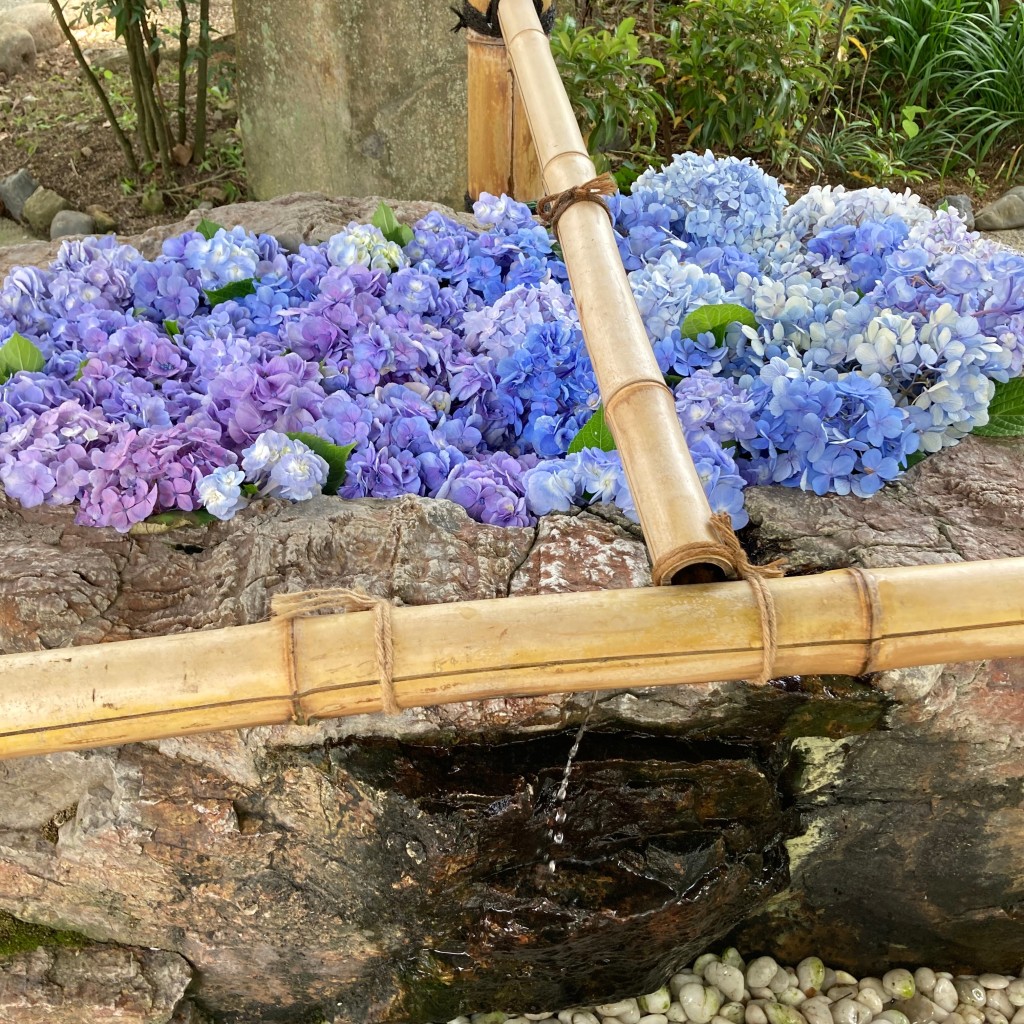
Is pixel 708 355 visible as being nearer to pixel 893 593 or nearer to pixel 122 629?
pixel 893 593

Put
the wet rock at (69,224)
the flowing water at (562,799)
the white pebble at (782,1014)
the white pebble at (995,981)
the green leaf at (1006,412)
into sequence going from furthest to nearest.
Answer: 1. the wet rock at (69,224)
2. the white pebble at (995,981)
3. the white pebble at (782,1014)
4. the green leaf at (1006,412)
5. the flowing water at (562,799)

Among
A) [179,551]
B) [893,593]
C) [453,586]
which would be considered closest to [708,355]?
[453,586]

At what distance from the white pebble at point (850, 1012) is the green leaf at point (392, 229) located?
6.97 feet

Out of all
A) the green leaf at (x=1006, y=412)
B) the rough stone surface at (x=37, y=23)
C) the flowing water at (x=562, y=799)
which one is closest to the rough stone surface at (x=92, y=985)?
the flowing water at (x=562, y=799)

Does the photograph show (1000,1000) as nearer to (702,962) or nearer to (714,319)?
(702,962)

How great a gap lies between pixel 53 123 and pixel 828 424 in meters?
5.22

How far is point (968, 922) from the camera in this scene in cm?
228

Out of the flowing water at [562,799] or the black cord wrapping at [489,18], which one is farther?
the black cord wrapping at [489,18]

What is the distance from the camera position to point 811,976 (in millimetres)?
2354

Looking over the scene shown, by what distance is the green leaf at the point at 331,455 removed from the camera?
78.4 inches

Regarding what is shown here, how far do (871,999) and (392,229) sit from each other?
220cm

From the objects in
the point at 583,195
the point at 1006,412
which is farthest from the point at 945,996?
the point at 583,195

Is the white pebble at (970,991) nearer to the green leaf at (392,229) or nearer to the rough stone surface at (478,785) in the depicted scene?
the rough stone surface at (478,785)

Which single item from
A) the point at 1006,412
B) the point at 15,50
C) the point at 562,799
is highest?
the point at 1006,412
